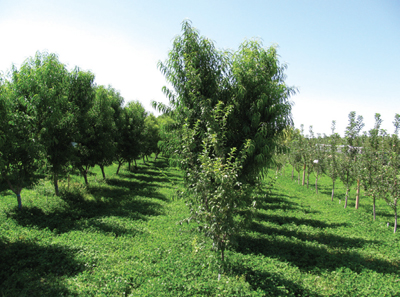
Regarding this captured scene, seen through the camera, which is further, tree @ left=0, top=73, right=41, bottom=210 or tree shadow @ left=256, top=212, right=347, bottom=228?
tree shadow @ left=256, top=212, right=347, bottom=228

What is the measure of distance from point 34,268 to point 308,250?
983 cm

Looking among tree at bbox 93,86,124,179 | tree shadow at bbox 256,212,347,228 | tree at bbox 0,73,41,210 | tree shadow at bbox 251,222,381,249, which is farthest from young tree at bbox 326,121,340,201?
tree at bbox 0,73,41,210

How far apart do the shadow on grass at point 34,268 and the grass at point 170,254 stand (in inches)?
1.1

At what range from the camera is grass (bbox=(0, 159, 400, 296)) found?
256 inches

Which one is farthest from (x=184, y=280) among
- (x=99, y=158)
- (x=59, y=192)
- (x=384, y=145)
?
(x=384, y=145)

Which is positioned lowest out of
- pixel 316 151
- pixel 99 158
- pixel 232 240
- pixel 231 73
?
pixel 232 240

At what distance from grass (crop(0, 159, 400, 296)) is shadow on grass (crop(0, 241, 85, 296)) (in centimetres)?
3

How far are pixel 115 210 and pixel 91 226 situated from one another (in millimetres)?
2946

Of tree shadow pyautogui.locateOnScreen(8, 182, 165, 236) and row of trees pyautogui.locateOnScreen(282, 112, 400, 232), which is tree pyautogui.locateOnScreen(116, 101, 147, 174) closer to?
tree shadow pyautogui.locateOnScreen(8, 182, 165, 236)

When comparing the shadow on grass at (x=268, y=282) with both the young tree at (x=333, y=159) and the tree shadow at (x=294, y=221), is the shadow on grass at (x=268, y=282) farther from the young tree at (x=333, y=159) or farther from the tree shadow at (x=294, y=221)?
the young tree at (x=333, y=159)

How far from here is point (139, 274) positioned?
275 inches

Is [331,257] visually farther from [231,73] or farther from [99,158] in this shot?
[99,158]

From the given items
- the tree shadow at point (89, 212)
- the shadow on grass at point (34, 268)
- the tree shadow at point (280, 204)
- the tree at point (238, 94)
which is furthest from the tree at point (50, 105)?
the tree shadow at point (280, 204)

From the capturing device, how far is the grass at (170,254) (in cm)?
651
